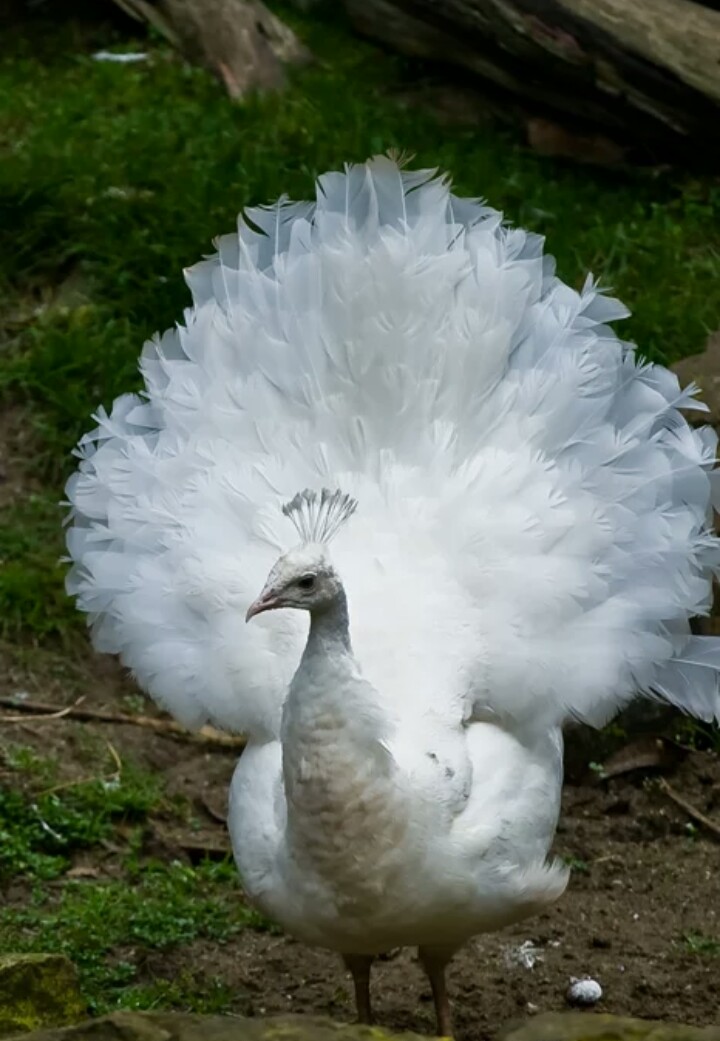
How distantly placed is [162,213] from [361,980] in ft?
13.3

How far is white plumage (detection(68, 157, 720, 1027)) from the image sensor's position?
4.53 meters

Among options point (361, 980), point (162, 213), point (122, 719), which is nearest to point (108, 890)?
point (122, 719)

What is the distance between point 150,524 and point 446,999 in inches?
58.1

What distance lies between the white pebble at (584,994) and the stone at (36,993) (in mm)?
1465

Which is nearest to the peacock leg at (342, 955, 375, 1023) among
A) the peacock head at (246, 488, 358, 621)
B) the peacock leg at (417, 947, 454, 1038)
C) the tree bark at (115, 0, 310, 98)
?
the peacock leg at (417, 947, 454, 1038)

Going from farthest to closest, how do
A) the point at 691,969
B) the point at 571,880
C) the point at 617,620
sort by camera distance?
the point at 571,880 < the point at 691,969 < the point at 617,620

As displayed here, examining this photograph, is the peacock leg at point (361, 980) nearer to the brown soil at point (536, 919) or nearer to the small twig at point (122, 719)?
the brown soil at point (536, 919)

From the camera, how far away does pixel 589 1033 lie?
3264 millimetres

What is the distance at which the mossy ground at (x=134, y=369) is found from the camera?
5531 millimetres

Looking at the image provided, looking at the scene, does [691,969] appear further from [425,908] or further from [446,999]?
[425,908]

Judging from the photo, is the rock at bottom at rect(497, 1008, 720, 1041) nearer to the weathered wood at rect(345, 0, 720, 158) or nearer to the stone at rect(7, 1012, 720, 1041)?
the stone at rect(7, 1012, 720, 1041)

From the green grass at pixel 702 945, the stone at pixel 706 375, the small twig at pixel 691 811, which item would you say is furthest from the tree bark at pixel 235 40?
the green grass at pixel 702 945

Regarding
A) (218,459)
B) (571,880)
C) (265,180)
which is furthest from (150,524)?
(265,180)

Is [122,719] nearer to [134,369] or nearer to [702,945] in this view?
[134,369]
